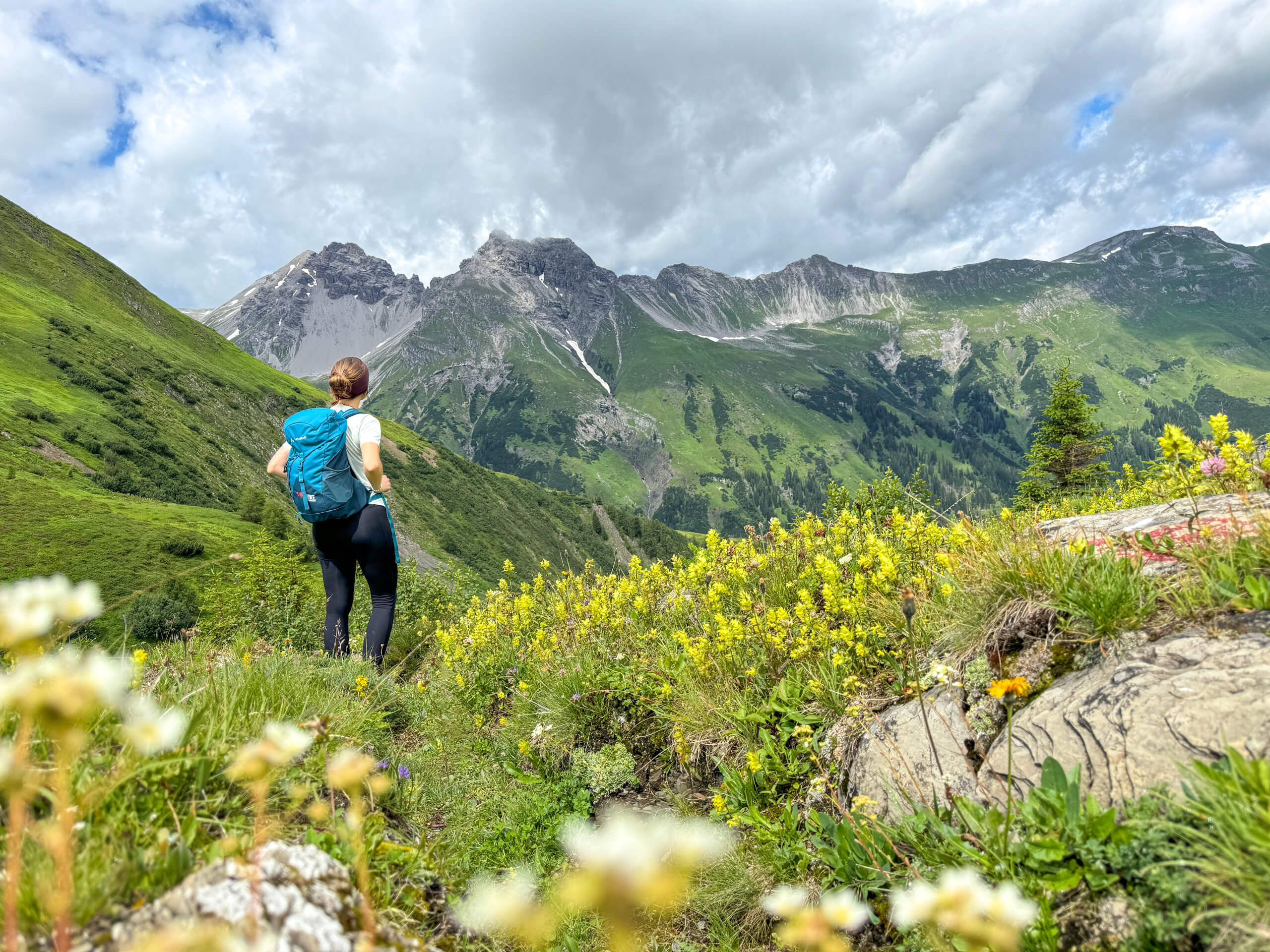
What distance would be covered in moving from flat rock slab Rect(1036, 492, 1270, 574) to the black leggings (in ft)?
20.3

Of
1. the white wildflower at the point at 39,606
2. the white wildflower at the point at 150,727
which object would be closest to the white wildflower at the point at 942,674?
the white wildflower at the point at 150,727

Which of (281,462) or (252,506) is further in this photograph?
(252,506)

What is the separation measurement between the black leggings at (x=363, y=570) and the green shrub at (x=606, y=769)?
2.97m

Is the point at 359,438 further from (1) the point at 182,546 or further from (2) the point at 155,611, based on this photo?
(1) the point at 182,546

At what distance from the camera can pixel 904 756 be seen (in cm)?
345

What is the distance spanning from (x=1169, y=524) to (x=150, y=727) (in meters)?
5.49

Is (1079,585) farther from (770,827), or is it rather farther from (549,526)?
(549,526)

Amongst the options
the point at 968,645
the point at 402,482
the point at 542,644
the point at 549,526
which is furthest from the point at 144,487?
the point at 549,526

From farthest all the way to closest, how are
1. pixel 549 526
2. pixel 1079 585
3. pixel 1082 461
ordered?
1. pixel 549 526
2. pixel 1082 461
3. pixel 1079 585

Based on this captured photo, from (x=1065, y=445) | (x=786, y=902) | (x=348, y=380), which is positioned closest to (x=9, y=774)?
(x=786, y=902)

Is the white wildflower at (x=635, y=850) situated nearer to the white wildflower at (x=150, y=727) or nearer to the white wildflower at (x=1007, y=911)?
the white wildflower at (x=1007, y=911)

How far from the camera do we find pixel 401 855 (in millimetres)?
2545

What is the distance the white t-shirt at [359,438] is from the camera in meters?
6.18

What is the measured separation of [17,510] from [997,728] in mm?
55825
